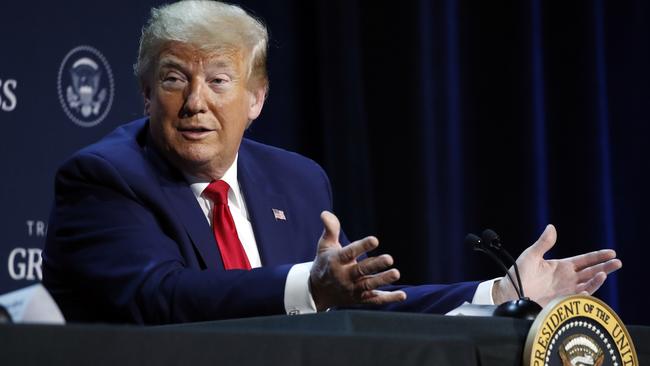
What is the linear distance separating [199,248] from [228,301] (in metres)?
0.36

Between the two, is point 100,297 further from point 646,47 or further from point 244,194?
point 646,47

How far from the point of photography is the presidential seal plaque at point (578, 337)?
1676mm

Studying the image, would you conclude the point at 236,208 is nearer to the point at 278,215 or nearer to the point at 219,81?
the point at 278,215

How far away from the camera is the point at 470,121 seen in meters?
4.61

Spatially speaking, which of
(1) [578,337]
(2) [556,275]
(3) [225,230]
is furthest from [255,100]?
(1) [578,337]

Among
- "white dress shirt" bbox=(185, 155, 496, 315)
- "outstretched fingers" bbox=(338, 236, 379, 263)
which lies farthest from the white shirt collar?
"outstretched fingers" bbox=(338, 236, 379, 263)

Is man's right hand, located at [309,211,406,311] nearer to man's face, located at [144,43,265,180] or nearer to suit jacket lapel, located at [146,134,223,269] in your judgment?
suit jacket lapel, located at [146,134,223,269]

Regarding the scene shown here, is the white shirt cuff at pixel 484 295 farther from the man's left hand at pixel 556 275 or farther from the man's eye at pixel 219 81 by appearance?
the man's eye at pixel 219 81

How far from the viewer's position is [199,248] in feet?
8.58

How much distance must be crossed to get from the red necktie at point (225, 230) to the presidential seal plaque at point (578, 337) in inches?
43.7

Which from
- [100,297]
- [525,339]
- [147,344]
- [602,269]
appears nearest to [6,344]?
[147,344]

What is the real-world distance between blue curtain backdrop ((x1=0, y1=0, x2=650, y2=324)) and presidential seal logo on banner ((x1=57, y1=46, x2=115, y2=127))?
0.84m

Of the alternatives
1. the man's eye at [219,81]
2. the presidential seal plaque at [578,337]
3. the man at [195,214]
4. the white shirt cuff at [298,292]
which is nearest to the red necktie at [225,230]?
the man at [195,214]

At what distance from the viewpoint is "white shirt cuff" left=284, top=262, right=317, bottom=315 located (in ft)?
6.87
